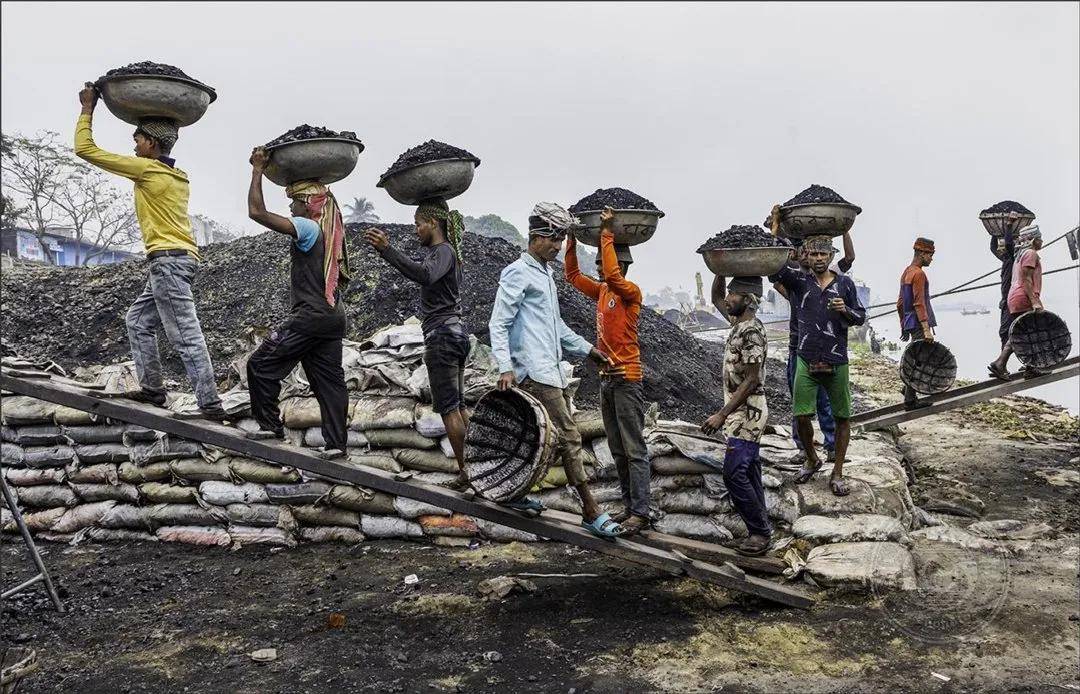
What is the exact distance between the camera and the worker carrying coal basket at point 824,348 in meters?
4.63

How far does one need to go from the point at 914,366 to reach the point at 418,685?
4903mm

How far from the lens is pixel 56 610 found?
162 inches

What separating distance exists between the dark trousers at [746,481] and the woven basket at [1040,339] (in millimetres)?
3455

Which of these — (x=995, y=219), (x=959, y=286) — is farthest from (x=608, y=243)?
(x=959, y=286)

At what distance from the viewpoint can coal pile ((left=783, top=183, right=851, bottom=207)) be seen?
4762mm

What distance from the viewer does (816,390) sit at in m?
4.73

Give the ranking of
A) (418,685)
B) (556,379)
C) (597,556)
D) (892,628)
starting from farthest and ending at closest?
(597,556) → (556,379) → (892,628) → (418,685)

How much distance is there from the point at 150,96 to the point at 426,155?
128 centimetres

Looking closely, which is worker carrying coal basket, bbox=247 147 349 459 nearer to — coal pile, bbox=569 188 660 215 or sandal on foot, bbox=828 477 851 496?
coal pile, bbox=569 188 660 215

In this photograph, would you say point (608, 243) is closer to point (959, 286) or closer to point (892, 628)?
point (892, 628)

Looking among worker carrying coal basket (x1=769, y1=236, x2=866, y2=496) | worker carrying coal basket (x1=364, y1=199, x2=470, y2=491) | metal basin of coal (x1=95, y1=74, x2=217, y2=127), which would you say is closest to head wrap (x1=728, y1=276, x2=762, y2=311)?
worker carrying coal basket (x1=769, y1=236, x2=866, y2=496)

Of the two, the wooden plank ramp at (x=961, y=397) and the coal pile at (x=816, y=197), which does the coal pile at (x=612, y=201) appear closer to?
the coal pile at (x=816, y=197)

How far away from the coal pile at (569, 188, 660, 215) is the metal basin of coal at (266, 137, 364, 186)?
50.2 inches

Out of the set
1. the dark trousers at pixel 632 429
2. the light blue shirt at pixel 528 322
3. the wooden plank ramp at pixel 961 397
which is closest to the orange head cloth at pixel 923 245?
the wooden plank ramp at pixel 961 397
